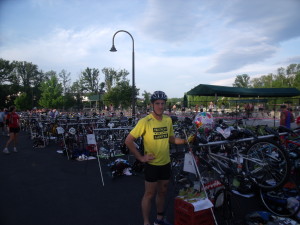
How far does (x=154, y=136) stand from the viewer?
3.15 metres

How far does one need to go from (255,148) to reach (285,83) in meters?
87.7

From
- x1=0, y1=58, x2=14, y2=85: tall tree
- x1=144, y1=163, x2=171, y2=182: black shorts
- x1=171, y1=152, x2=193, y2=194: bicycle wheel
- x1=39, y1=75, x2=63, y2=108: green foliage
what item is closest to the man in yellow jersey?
x1=144, y1=163, x2=171, y2=182: black shorts

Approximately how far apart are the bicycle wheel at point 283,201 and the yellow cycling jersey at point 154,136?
1.98 metres

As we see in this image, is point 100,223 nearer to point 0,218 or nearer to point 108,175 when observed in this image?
point 0,218

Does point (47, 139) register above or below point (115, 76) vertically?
below

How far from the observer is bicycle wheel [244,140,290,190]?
338cm

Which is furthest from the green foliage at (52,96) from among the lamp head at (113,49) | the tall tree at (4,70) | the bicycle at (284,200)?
the bicycle at (284,200)

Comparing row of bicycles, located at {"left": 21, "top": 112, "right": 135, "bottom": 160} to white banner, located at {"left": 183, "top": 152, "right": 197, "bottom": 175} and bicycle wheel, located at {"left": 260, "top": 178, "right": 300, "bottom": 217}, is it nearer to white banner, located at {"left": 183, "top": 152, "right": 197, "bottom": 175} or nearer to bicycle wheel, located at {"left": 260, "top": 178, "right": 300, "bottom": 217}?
white banner, located at {"left": 183, "top": 152, "right": 197, "bottom": 175}

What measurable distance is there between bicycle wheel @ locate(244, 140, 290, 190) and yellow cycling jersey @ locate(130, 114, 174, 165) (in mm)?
1523

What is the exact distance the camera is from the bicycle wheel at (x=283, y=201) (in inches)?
135

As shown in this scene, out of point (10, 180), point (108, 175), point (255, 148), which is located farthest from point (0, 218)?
point (255, 148)

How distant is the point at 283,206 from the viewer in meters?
3.58

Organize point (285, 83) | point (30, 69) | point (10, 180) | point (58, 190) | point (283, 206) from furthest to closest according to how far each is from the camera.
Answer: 1. point (30, 69)
2. point (285, 83)
3. point (10, 180)
4. point (58, 190)
5. point (283, 206)

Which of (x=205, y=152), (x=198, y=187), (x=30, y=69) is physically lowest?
(x=198, y=187)
